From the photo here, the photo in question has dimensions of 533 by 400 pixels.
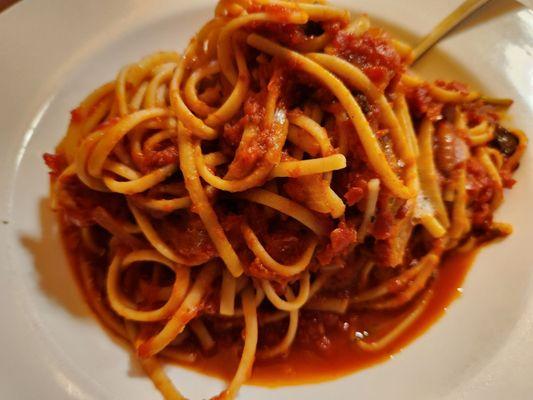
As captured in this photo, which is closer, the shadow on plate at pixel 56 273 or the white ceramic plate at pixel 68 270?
the white ceramic plate at pixel 68 270

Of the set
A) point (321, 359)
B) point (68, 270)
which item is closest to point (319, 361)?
point (321, 359)

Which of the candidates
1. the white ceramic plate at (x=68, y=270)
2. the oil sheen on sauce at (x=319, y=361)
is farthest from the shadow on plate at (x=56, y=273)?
the oil sheen on sauce at (x=319, y=361)

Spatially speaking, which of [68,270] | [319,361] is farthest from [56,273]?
[319,361]

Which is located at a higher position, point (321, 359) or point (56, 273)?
point (321, 359)

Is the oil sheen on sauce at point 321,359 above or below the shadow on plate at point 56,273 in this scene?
above

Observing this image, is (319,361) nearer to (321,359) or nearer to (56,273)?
(321,359)

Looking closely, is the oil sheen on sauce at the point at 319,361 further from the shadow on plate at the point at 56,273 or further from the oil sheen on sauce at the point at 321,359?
the shadow on plate at the point at 56,273

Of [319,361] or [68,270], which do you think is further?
[68,270]

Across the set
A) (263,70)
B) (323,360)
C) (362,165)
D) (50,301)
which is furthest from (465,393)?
(50,301)

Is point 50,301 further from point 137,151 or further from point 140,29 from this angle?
point 140,29
